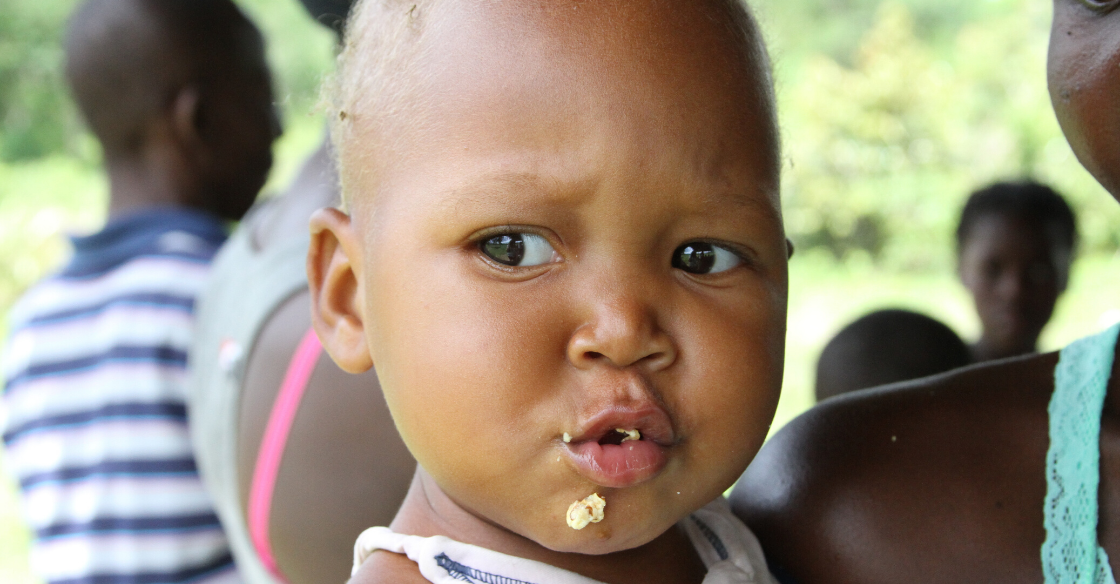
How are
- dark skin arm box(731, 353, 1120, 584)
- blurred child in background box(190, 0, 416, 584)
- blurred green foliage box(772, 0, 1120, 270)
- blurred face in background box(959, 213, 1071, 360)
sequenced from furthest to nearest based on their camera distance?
blurred green foliage box(772, 0, 1120, 270) → blurred face in background box(959, 213, 1071, 360) → blurred child in background box(190, 0, 416, 584) → dark skin arm box(731, 353, 1120, 584)

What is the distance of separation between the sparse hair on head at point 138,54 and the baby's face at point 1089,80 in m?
2.19

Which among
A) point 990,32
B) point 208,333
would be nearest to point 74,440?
point 208,333

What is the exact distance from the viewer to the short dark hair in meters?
4.40

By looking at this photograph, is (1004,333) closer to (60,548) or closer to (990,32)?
(60,548)

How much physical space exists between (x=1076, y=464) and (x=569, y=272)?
2.10 ft

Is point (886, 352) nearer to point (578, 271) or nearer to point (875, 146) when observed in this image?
point (578, 271)

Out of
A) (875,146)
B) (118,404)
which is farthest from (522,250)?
(875,146)

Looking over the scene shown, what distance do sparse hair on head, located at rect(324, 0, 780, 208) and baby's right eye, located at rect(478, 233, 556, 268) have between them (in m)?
0.18

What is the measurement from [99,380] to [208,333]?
625 millimetres

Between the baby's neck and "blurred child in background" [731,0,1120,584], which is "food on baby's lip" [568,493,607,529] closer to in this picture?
the baby's neck

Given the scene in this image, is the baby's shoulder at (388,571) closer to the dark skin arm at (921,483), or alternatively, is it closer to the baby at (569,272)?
the baby at (569,272)

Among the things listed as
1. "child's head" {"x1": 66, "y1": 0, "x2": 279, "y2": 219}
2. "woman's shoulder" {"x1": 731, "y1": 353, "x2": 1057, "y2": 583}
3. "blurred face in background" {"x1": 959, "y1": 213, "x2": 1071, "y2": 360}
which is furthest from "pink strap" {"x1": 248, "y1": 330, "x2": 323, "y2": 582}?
"blurred face in background" {"x1": 959, "y1": 213, "x2": 1071, "y2": 360}

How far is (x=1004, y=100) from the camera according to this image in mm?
11422

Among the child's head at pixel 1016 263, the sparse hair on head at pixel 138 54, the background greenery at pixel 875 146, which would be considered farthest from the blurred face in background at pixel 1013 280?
the background greenery at pixel 875 146
